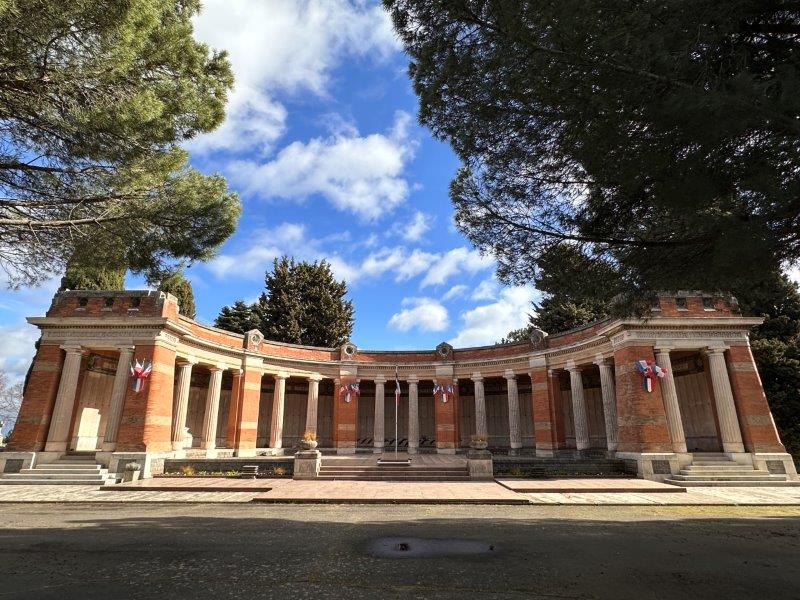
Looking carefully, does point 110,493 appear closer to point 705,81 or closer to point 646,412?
point 705,81

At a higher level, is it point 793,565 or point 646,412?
point 646,412

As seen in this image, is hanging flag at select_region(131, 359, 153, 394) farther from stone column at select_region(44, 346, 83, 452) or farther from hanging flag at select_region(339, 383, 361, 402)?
hanging flag at select_region(339, 383, 361, 402)

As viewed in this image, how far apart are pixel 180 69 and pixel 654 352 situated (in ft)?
67.4

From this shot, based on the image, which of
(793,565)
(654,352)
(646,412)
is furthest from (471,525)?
(654,352)

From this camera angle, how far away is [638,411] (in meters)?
18.5

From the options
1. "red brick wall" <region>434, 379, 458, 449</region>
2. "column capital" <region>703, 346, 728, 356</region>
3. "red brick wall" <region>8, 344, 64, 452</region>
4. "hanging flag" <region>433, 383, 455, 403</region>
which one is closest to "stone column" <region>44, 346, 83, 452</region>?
"red brick wall" <region>8, 344, 64, 452</region>

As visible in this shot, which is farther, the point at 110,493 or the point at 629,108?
the point at 110,493

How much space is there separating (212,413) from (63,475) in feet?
23.9

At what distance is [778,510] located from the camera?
39.2 ft

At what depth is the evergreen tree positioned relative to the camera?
38281 mm

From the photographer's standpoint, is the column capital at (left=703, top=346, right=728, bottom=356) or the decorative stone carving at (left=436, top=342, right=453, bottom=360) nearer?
the column capital at (left=703, top=346, right=728, bottom=356)

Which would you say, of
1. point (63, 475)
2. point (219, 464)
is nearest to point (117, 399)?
point (63, 475)

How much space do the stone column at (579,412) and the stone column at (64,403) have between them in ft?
82.1

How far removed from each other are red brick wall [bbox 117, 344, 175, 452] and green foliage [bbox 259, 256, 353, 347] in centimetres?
1648
